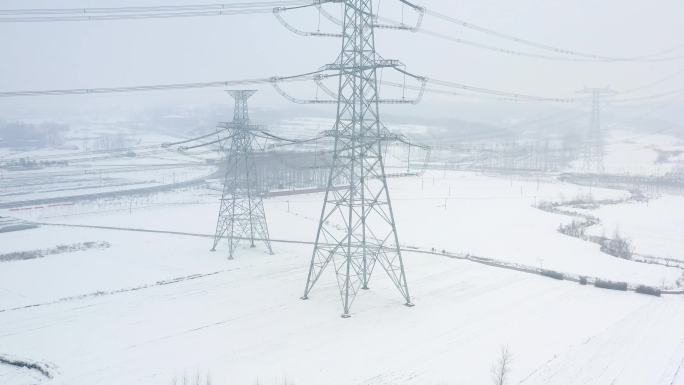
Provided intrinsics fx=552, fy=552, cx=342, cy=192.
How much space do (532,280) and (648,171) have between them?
49.1 m

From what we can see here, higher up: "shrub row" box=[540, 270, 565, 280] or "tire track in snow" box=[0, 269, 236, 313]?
"shrub row" box=[540, 270, 565, 280]

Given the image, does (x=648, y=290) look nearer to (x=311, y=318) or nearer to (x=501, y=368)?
(x=501, y=368)

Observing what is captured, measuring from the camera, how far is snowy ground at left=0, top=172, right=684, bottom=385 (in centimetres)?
1092

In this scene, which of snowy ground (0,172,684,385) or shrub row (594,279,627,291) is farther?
shrub row (594,279,627,291)

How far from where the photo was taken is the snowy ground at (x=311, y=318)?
10.9 m

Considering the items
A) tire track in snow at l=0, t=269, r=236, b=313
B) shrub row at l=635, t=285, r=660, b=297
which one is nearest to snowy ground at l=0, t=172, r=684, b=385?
tire track in snow at l=0, t=269, r=236, b=313

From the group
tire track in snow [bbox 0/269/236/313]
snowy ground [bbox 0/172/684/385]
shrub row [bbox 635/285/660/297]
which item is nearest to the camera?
snowy ground [bbox 0/172/684/385]

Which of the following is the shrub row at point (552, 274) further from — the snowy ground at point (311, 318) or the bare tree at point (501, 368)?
the bare tree at point (501, 368)

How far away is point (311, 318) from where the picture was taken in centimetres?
1380

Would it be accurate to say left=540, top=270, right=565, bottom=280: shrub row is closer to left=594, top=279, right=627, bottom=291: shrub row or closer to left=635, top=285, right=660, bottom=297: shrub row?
left=594, top=279, right=627, bottom=291: shrub row

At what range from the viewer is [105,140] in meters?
69.8

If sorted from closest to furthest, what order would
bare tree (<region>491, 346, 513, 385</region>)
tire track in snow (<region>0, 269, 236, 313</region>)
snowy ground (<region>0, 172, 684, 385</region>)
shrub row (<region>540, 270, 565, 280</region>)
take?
bare tree (<region>491, 346, 513, 385</region>) < snowy ground (<region>0, 172, 684, 385</region>) < tire track in snow (<region>0, 269, 236, 313</region>) < shrub row (<region>540, 270, 565, 280</region>)

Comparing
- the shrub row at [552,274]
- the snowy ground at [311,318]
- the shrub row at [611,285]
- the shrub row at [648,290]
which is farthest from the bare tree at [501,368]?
the shrub row at [648,290]

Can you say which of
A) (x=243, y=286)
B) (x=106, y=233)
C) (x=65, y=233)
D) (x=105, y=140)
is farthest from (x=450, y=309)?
(x=105, y=140)
